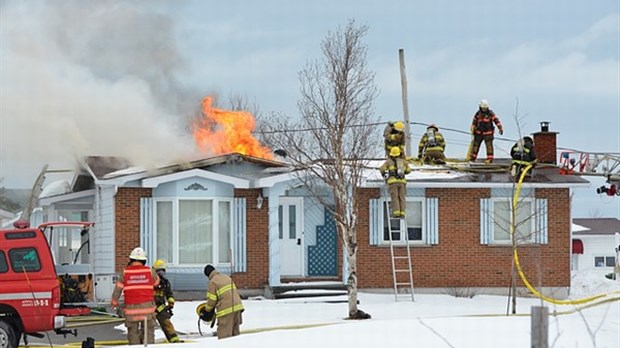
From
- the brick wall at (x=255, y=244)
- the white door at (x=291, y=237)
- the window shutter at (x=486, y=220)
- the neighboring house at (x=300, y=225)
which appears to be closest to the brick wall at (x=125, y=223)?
the neighboring house at (x=300, y=225)

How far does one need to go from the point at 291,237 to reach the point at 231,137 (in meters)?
3.54

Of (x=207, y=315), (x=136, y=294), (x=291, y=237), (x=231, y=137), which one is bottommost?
(x=207, y=315)

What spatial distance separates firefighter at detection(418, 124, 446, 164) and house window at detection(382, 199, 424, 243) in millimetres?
1117

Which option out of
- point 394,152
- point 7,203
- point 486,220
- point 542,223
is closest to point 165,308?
point 394,152

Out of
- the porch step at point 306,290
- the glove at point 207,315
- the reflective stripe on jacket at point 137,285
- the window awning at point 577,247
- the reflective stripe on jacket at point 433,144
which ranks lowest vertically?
the window awning at point 577,247

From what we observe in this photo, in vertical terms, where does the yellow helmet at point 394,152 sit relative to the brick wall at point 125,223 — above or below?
above

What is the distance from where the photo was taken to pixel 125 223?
2436cm

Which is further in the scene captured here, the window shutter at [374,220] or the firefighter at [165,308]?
the window shutter at [374,220]

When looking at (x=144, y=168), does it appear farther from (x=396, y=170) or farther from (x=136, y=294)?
(x=136, y=294)

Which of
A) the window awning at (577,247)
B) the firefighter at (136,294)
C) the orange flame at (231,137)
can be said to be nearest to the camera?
the firefighter at (136,294)

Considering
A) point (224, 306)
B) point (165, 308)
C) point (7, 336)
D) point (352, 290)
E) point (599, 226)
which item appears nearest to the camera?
point (224, 306)

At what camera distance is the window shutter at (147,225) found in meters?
24.4

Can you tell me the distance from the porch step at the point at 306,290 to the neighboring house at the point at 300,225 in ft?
0.92

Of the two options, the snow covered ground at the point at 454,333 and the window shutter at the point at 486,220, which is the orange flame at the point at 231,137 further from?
the snow covered ground at the point at 454,333
